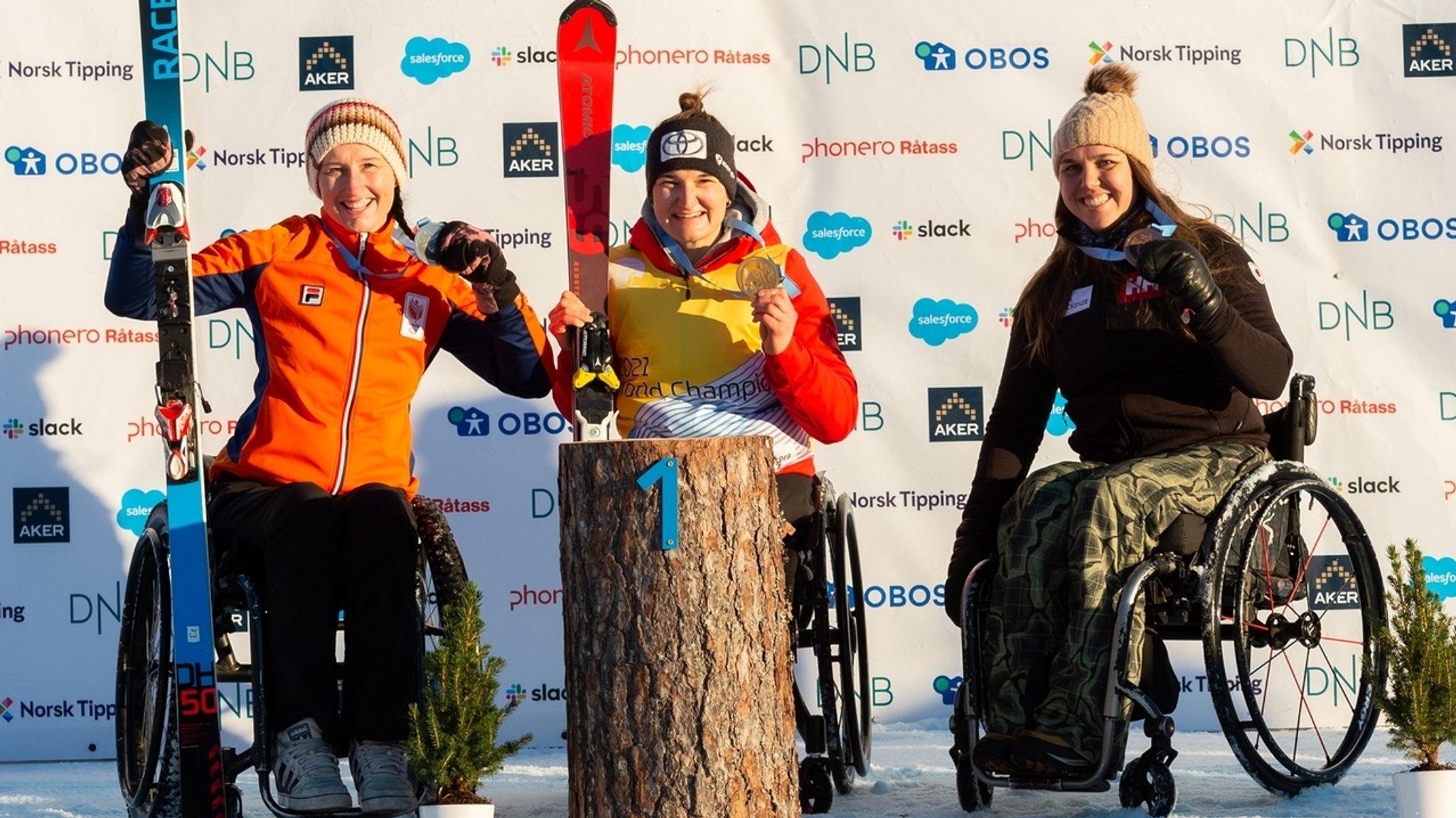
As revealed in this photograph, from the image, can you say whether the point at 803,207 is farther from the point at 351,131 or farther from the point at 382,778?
the point at 382,778

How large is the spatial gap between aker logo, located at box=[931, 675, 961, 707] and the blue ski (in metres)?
2.15

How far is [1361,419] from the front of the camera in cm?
451

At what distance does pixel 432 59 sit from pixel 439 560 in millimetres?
1895

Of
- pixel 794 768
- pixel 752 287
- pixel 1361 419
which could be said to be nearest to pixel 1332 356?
pixel 1361 419

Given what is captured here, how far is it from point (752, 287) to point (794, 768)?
988 mm

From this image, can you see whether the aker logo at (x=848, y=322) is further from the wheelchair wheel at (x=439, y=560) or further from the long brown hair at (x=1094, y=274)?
the wheelchair wheel at (x=439, y=560)

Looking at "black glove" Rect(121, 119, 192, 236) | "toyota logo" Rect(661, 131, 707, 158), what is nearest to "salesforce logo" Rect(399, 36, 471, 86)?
"toyota logo" Rect(661, 131, 707, 158)

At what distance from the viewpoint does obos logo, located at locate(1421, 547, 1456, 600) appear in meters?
4.47

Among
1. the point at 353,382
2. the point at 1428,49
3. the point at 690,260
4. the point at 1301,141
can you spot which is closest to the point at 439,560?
the point at 353,382

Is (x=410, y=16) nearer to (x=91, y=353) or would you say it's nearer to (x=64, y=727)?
(x=91, y=353)

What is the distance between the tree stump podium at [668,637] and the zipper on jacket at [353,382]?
2.48ft

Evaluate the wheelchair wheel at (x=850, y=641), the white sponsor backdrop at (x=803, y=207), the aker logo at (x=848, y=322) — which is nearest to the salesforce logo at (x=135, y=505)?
the white sponsor backdrop at (x=803, y=207)

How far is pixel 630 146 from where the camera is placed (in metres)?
4.63

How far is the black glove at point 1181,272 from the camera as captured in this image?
3.00m
